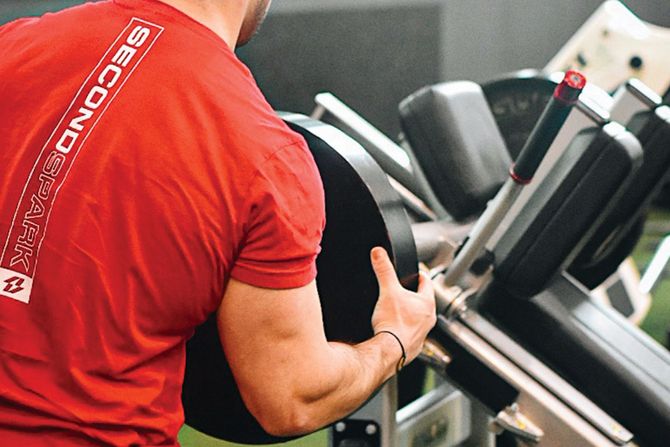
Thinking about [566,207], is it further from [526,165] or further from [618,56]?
[618,56]

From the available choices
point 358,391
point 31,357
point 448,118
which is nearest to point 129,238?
point 31,357

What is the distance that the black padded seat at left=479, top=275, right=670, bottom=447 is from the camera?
1587 millimetres

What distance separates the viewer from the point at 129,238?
3.27ft

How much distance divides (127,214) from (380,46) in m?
4.68

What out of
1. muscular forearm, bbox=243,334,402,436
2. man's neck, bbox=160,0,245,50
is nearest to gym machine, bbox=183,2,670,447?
muscular forearm, bbox=243,334,402,436

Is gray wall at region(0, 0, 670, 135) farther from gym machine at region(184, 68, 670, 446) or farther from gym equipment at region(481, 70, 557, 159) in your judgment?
gym machine at region(184, 68, 670, 446)

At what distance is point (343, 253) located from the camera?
52.3 inches

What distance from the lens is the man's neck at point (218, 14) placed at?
1071 millimetres

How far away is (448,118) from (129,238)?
991 mm

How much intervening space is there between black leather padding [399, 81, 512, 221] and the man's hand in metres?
0.55

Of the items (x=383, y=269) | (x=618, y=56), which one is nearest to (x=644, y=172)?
(x=383, y=269)

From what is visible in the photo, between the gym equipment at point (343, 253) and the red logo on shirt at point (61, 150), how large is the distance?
0.33 meters

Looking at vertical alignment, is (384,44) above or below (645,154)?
below

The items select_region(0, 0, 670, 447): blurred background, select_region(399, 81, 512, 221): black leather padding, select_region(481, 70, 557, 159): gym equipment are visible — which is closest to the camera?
select_region(399, 81, 512, 221): black leather padding
